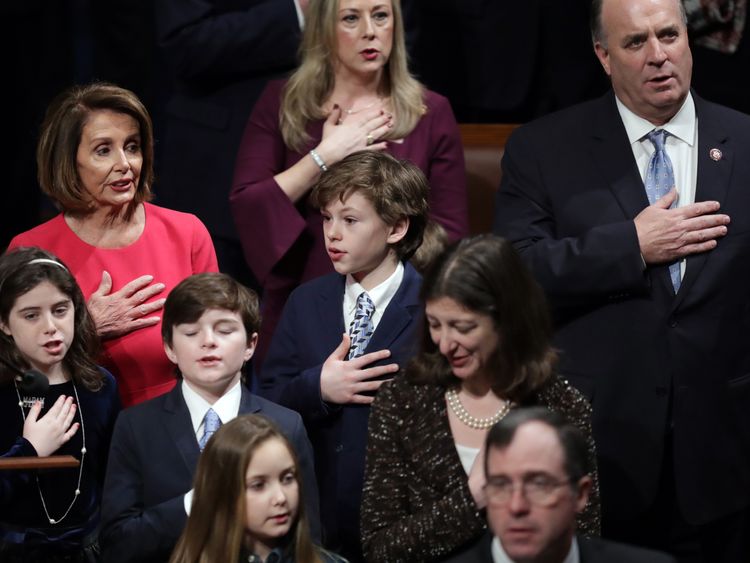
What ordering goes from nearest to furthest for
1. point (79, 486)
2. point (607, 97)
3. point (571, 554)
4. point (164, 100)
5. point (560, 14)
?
point (571, 554)
point (79, 486)
point (607, 97)
point (560, 14)
point (164, 100)

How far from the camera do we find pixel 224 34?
5555 millimetres

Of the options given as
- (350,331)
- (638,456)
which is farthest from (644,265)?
(350,331)

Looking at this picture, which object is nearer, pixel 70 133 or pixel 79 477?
pixel 79 477

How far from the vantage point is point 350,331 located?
438cm

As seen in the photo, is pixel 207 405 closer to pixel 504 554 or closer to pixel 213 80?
pixel 504 554

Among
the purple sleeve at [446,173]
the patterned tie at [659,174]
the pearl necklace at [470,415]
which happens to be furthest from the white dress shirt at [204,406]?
the patterned tie at [659,174]

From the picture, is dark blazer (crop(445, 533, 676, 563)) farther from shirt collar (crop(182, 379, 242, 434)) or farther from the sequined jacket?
shirt collar (crop(182, 379, 242, 434))

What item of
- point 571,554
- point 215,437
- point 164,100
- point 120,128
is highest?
point 164,100

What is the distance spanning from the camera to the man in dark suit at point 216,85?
557cm

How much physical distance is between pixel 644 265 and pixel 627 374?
0.99ft

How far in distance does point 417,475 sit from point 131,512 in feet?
2.44

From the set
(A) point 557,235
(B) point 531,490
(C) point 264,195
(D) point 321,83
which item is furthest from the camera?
(D) point 321,83

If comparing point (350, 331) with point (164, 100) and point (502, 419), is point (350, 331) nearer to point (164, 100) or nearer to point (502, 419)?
point (502, 419)

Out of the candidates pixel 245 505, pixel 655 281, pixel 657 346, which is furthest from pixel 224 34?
pixel 245 505
